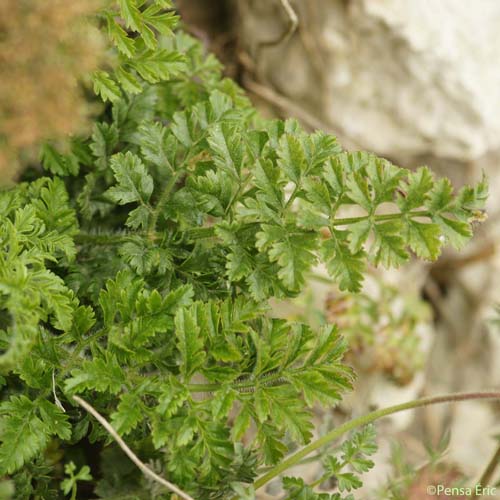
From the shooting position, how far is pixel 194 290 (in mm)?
1505

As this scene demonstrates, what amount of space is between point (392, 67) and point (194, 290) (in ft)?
5.46

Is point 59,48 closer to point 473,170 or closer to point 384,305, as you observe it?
point 384,305

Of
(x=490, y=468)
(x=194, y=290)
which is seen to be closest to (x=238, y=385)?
(x=194, y=290)

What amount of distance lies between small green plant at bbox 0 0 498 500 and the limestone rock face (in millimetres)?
1220

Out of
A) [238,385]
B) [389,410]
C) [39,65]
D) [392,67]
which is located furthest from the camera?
[392,67]

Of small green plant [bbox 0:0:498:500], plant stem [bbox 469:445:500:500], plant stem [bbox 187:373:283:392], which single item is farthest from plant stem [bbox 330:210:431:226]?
plant stem [bbox 469:445:500:500]

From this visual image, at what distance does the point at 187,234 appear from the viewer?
1.53m

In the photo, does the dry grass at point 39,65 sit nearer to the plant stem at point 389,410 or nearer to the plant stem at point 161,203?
the plant stem at point 161,203

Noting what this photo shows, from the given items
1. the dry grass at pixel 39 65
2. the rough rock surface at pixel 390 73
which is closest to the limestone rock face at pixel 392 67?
the rough rock surface at pixel 390 73

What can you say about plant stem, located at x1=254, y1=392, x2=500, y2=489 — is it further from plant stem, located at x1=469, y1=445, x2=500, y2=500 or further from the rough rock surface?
the rough rock surface

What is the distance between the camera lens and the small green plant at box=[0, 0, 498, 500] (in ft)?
4.35

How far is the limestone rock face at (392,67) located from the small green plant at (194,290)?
1220mm

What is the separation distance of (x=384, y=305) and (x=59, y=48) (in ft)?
6.18

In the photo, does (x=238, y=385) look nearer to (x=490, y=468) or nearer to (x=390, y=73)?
(x=490, y=468)
